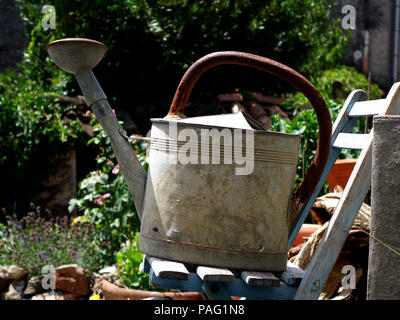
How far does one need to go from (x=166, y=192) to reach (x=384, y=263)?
2.20ft

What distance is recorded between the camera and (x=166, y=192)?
157 centimetres

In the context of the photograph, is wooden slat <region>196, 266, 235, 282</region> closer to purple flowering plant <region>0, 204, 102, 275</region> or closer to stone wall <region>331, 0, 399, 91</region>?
purple flowering plant <region>0, 204, 102, 275</region>

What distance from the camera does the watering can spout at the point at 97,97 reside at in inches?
67.9

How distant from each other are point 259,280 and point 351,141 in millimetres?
681

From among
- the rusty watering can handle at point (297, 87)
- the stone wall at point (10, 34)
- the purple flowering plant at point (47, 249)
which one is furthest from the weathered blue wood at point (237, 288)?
the stone wall at point (10, 34)

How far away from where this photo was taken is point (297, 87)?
168 centimetres

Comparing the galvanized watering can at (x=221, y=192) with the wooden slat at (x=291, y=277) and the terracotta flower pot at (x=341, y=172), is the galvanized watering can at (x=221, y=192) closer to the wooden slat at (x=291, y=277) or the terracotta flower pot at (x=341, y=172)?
the wooden slat at (x=291, y=277)

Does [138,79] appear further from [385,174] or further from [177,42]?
[385,174]

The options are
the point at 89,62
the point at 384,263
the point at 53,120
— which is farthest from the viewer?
the point at 53,120

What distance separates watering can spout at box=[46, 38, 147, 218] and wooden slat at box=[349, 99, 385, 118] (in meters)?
0.86

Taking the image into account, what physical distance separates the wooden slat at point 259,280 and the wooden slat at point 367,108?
27.1 inches

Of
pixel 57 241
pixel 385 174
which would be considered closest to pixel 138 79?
pixel 57 241

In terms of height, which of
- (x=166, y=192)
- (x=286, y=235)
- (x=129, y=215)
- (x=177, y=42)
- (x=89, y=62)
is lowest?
(x=129, y=215)

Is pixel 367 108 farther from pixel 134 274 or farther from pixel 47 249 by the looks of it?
pixel 47 249
